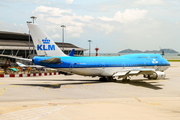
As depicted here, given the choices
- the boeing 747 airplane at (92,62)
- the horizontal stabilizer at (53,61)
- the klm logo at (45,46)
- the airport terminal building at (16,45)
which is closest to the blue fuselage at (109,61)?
the boeing 747 airplane at (92,62)

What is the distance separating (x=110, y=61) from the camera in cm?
4009

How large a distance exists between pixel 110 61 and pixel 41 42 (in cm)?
1275

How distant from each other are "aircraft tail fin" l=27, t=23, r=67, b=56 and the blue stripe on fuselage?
1399 mm

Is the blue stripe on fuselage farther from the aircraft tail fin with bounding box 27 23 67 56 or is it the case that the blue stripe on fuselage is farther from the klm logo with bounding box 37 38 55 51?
the klm logo with bounding box 37 38 55 51

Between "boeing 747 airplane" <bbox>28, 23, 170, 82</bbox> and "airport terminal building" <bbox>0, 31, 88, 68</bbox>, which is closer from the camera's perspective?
"boeing 747 airplane" <bbox>28, 23, 170, 82</bbox>

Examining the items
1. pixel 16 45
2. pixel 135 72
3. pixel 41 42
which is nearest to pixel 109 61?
pixel 135 72

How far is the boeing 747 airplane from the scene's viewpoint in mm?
34541

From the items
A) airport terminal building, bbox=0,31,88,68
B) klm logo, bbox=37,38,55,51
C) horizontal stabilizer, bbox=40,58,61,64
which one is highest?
airport terminal building, bbox=0,31,88,68

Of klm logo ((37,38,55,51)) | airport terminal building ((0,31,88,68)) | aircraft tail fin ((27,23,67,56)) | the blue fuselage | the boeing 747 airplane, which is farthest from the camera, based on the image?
airport terminal building ((0,31,88,68))

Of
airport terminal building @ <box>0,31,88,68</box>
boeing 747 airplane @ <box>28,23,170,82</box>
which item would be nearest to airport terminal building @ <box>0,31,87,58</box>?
airport terminal building @ <box>0,31,88,68</box>

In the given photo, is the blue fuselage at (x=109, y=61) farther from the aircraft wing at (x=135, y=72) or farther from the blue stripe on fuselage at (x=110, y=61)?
the aircraft wing at (x=135, y=72)

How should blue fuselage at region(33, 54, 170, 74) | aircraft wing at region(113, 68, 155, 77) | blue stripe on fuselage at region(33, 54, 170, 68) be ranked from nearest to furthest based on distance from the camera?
aircraft wing at region(113, 68, 155, 77) → blue fuselage at region(33, 54, 170, 74) → blue stripe on fuselage at region(33, 54, 170, 68)

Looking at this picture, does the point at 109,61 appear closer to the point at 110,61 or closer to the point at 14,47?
the point at 110,61

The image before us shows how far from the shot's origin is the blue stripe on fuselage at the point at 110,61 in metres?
35.8
